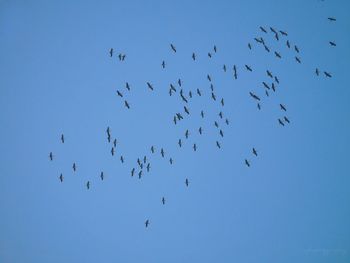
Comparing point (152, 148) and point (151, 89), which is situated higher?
point (151, 89)

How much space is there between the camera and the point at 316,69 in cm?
1825

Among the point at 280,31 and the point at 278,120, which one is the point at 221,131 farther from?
the point at 280,31

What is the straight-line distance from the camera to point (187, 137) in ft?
58.9

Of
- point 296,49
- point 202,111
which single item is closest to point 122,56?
point 202,111

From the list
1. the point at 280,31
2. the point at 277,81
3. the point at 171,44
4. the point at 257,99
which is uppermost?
the point at 280,31

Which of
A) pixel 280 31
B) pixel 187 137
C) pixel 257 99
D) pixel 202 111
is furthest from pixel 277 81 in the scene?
pixel 187 137

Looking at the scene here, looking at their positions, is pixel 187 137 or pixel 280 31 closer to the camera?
pixel 187 137

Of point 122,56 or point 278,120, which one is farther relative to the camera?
point 278,120

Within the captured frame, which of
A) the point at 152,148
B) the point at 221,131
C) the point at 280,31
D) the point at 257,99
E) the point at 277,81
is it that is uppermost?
the point at 280,31

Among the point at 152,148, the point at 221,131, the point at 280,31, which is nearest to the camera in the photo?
the point at 152,148

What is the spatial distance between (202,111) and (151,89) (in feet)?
10.0

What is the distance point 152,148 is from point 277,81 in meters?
7.34

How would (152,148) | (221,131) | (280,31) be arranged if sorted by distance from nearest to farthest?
(152,148)
(221,131)
(280,31)

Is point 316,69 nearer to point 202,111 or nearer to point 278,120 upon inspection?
point 278,120
